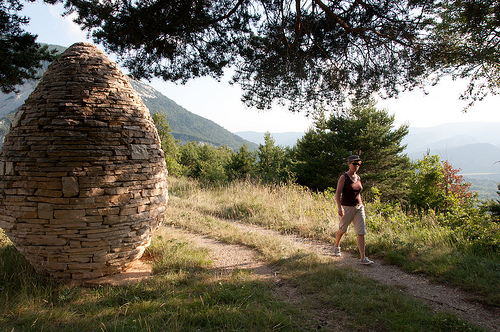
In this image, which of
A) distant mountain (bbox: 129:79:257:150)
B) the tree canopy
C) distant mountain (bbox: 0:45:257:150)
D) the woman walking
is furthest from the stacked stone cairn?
distant mountain (bbox: 129:79:257:150)

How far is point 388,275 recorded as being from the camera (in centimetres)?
427

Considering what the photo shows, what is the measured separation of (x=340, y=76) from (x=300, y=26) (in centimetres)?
148

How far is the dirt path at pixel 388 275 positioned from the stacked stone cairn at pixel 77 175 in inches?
71.4

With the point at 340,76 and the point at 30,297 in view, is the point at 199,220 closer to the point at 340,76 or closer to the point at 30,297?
the point at 30,297

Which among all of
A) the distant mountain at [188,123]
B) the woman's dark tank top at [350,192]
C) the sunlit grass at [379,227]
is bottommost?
the sunlit grass at [379,227]

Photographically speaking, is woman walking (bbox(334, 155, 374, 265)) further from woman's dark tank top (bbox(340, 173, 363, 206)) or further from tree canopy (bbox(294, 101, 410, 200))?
tree canopy (bbox(294, 101, 410, 200))

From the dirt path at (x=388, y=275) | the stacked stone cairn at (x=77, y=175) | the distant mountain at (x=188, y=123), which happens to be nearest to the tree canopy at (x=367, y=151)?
the dirt path at (x=388, y=275)

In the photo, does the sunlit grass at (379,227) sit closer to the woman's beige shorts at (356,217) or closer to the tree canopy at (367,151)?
the woman's beige shorts at (356,217)

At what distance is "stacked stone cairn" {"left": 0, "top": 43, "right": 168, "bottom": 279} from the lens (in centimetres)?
346

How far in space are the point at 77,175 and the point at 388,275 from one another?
489 cm

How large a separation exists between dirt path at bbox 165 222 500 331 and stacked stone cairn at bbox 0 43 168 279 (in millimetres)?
1814

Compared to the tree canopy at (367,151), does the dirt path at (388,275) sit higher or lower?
lower

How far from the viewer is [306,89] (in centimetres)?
650

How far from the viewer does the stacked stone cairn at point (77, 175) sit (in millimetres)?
3457
